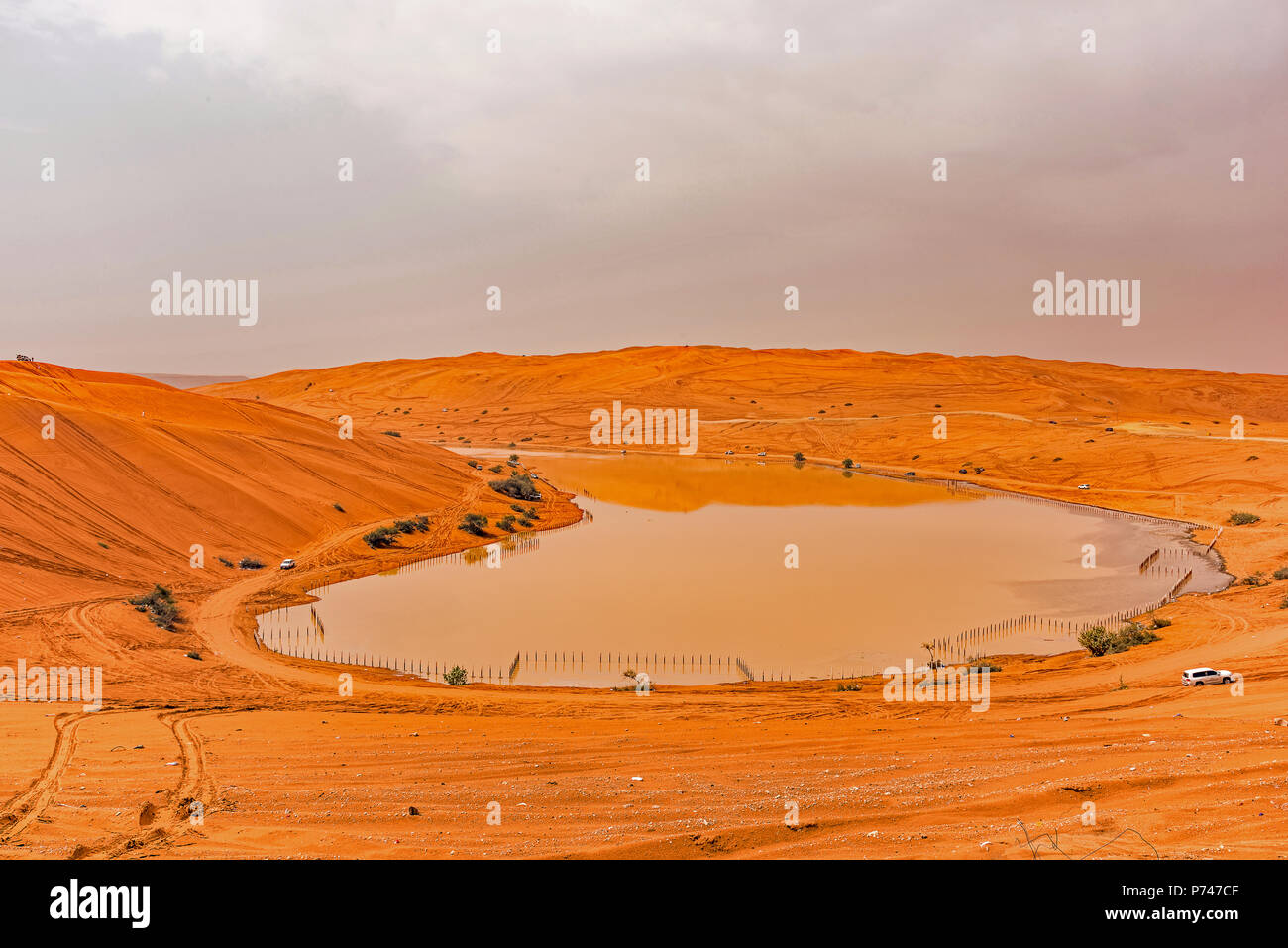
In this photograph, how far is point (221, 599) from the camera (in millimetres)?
29438

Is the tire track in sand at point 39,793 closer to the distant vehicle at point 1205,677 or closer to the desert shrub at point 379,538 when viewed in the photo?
the distant vehicle at point 1205,677

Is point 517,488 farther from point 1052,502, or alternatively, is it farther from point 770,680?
point 1052,502

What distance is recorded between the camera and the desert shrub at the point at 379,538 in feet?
130

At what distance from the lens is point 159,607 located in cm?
2606

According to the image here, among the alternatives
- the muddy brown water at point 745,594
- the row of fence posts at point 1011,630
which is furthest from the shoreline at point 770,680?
the muddy brown water at point 745,594

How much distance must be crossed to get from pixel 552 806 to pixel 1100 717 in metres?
10.8

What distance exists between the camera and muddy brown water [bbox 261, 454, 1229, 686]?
2425cm

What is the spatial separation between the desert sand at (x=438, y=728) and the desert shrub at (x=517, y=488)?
2.01m

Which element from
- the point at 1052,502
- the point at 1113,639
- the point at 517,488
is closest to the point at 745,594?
the point at 1113,639

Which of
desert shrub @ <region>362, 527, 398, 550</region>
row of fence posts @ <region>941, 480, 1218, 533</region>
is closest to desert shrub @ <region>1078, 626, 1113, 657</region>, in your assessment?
row of fence posts @ <region>941, 480, 1218, 533</region>

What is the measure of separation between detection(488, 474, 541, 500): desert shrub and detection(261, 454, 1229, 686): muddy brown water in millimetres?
4731

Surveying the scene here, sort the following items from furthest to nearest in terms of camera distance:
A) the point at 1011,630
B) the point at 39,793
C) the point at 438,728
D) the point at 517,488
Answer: the point at 517,488, the point at 1011,630, the point at 438,728, the point at 39,793

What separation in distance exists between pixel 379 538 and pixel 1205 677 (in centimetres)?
3322

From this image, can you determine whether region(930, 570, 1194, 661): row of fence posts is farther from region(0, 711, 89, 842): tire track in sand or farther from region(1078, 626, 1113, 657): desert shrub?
region(0, 711, 89, 842): tire track in sand
